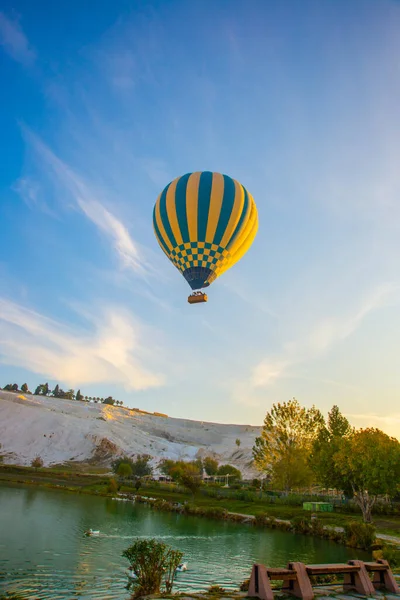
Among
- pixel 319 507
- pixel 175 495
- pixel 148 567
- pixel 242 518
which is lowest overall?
pixel 148 567

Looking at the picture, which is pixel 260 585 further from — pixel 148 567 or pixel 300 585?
pixel 148 567

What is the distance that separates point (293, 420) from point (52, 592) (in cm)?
4149

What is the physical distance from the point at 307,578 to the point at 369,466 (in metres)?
29.4

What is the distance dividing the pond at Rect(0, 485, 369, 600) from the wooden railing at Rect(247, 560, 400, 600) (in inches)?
230

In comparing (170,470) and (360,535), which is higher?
(170,470)

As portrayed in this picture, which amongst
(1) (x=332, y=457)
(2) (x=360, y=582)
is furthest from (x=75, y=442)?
(2) (x=360, y=582)

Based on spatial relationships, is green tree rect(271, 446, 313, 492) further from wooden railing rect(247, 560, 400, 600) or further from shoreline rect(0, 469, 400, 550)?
wooden railing rect(247, 560, 400, 600)

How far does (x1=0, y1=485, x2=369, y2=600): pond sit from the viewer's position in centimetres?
1556

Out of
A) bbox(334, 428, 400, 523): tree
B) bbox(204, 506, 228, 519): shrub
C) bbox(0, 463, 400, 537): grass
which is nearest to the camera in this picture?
bbox(334, 428, 400, 523): tree

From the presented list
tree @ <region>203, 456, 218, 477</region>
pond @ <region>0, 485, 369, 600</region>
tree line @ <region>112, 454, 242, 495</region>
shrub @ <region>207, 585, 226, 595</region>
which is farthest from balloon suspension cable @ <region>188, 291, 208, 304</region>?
tree @ <region>203, 456, 218, 477</region>

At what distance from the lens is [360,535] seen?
2695cm

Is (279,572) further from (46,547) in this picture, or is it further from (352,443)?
(352,443)

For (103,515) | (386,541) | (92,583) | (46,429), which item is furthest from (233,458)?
(92,583)

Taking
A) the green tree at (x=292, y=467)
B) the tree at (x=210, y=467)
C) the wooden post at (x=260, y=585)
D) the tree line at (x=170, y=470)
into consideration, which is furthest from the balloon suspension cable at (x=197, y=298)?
the tree at (x=210, y=467)
